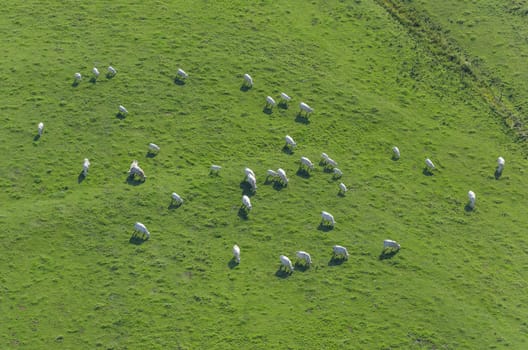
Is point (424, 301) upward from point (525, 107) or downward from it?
downward

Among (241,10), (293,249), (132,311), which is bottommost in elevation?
(132,311)

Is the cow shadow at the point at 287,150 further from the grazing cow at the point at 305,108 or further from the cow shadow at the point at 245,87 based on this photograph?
the cow shadow at the point at 245,87

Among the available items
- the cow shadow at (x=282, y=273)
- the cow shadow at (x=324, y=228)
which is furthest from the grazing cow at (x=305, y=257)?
the cow shadow at (x=324, y=228)

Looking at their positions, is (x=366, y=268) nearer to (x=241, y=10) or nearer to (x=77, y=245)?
(x=77, y=245)

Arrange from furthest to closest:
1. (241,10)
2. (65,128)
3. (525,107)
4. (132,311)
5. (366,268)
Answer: (241,10) → (525,107) → (65,128) → (366,268) → (132,311)

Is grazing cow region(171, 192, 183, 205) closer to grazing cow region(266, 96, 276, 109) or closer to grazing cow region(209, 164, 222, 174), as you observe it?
grazing cow region(209, 164, 222, 174)

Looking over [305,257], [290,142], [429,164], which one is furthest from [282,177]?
[429,164]

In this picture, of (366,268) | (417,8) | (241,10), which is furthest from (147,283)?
(417,8)

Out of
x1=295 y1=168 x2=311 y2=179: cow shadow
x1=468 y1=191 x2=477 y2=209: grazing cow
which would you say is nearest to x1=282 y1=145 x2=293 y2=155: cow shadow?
x1=295 y1=168 x2=311 y2=179: cow shadow
